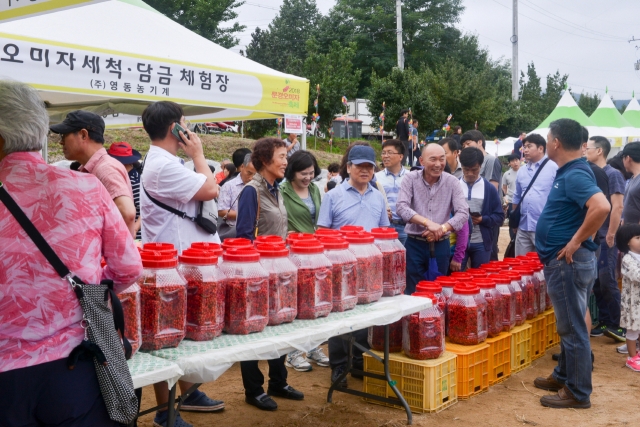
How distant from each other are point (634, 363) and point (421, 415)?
251 centimetres

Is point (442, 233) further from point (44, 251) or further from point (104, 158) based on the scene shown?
point (44, 251)

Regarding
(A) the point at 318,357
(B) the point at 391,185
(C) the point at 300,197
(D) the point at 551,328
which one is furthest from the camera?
(B) the point at 391,185

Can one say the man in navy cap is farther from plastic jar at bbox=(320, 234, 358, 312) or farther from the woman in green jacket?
the woman in green jacket

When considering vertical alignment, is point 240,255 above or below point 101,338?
above

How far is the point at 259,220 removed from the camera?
4406 millimetres

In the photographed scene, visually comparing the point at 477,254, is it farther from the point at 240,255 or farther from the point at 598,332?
the point at 240,255

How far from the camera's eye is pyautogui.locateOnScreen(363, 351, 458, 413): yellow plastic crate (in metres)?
4.23

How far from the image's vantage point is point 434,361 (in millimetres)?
4246

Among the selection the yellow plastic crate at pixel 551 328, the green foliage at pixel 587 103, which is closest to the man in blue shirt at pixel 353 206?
the yellow plastic crate at pixel 551 328

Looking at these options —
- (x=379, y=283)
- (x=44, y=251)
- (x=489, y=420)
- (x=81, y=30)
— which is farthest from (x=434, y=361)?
(x=81, y=30)

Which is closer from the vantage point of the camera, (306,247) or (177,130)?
(306,247)

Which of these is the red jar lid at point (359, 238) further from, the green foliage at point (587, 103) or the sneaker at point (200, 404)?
the green foliage at point (587, 103)

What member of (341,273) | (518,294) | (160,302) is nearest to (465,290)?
(518,294)

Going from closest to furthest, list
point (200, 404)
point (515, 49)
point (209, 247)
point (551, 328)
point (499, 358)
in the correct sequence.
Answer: point (209, 247)
point (200, 404)
point (499, 358)
point (551, 328)
point (515, 49)
